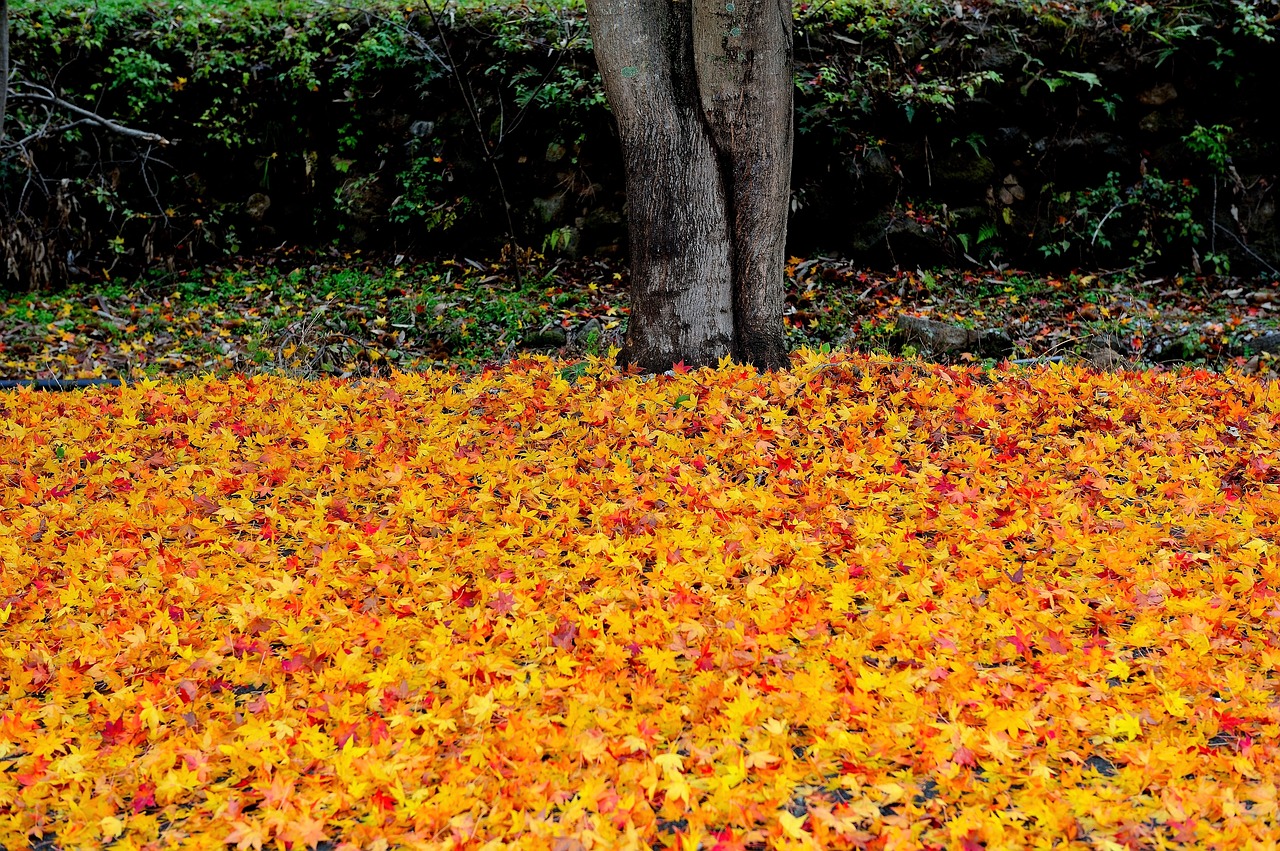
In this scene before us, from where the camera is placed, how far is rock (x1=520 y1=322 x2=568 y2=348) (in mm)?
8234

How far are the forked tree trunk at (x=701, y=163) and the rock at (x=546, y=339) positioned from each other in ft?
7.61

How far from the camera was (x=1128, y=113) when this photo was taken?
9547mm

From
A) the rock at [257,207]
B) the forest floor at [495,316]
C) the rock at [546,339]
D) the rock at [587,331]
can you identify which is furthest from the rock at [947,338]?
the rock at [257,207]

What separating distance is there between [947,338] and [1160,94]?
4.09m

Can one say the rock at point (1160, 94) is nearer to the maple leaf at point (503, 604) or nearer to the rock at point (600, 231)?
the rock at point (600, 231)

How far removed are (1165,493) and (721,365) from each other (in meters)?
2.42

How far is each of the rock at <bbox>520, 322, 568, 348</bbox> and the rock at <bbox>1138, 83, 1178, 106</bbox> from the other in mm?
6323

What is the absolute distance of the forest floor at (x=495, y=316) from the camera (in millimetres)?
7824

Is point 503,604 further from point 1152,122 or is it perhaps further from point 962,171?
point 1152,122

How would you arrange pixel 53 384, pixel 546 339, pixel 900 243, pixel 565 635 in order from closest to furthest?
pixel 565 635 < pixel 53 384 < pixel 546 339 < pixel 900 243

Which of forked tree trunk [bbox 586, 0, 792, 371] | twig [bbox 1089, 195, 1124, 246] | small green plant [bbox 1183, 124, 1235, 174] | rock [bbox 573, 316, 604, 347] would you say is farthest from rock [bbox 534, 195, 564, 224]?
small green plant [bbox 1183, 124, 1235, 174]

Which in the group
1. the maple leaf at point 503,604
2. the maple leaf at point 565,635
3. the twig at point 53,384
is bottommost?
the maple leaf at point 565,635

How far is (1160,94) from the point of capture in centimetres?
948

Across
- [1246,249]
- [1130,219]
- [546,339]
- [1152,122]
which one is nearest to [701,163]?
[546,339]
